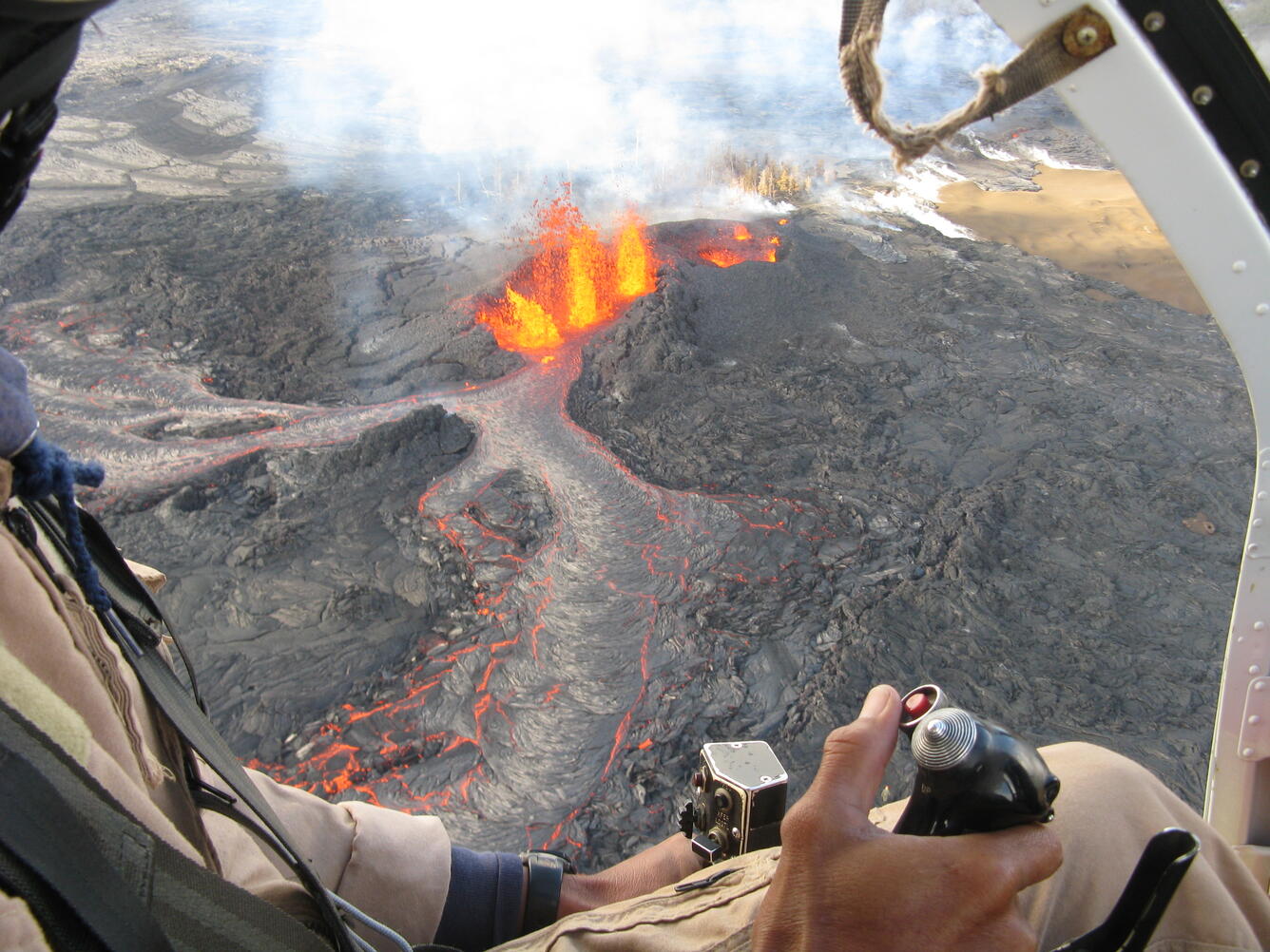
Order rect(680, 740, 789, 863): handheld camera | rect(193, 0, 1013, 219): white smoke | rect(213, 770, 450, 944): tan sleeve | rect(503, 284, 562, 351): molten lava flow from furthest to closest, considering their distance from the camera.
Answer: rect(193, 0, 1013, 219): white smoke
rect(503, 284, 562, 351): molten lava flow
rect(680, 740, 789, 863): handheld camera
rect(213, 770, 450, 944): tan sleeve

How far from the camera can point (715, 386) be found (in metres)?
5.96

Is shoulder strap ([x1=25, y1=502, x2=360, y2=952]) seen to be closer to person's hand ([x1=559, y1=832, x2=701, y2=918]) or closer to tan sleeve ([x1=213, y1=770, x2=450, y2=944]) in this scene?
tan sleeve ([x1=213, y1=770, x2=450, y2=944])

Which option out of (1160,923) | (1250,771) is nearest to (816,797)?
(1160,923)

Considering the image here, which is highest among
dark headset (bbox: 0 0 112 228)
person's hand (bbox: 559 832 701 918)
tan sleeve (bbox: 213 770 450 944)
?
dark headset (bbox: 0 0 112 228)

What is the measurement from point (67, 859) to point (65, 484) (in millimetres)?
475

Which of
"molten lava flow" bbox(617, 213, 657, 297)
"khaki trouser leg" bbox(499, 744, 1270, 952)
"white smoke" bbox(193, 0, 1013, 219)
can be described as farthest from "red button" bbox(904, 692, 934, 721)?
"white smoke" bbox(193, 0, 1013, 219)

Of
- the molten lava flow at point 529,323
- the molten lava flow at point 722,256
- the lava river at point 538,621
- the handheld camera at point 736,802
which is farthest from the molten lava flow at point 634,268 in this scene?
the handheld camera at point 736,802

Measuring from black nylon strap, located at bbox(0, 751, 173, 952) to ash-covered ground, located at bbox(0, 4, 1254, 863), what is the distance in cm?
258

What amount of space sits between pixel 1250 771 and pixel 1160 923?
19.5 inches

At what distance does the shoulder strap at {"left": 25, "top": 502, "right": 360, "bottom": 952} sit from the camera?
1.14 meters

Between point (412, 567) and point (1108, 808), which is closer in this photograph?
point (1108, 808)

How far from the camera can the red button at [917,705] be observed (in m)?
1.07

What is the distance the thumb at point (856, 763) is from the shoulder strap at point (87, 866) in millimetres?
687

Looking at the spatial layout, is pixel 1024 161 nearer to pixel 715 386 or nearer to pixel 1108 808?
pixel 715 386
